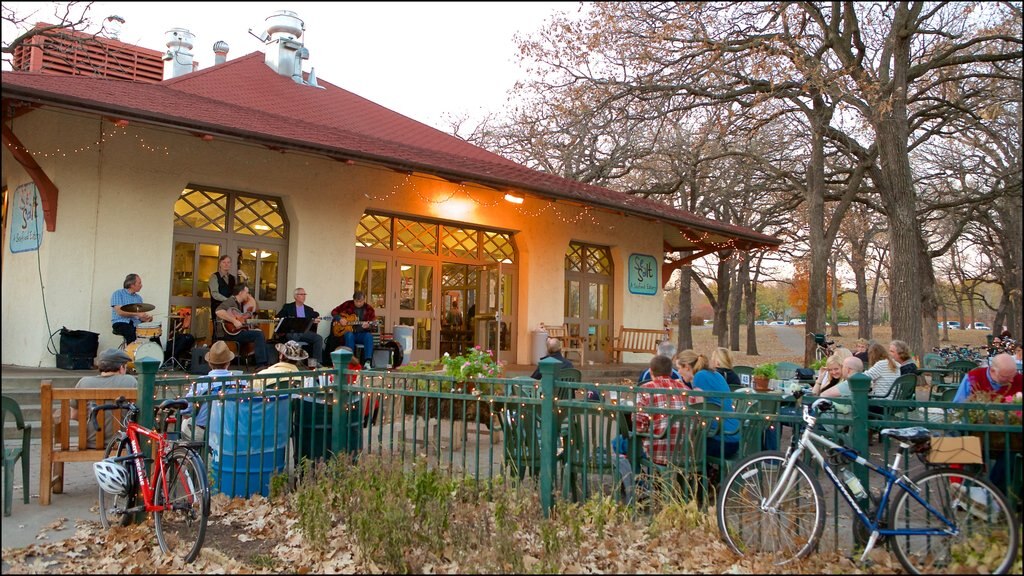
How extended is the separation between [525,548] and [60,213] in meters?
8.82

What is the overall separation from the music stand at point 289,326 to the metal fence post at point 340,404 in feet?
18.3

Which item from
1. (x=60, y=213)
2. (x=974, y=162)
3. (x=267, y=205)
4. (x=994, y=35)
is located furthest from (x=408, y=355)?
(x=974, y=162)

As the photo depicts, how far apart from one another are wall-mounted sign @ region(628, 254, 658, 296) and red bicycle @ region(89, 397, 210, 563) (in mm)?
13601

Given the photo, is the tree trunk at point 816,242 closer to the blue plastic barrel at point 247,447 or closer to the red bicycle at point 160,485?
the blue plastic barrel at point 247,447

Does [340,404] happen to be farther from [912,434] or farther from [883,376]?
[883,376]

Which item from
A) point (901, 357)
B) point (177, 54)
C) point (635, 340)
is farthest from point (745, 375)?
point (177, 54)

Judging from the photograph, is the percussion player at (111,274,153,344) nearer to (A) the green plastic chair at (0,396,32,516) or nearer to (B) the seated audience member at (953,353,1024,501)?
(A) the green plastic chair at (0,396,32,516)

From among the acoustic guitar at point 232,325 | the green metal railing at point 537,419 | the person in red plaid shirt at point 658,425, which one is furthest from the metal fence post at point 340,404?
the acoustic guitar at point 232,325

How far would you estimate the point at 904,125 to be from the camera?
15031 millimetres

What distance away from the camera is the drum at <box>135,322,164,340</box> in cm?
988

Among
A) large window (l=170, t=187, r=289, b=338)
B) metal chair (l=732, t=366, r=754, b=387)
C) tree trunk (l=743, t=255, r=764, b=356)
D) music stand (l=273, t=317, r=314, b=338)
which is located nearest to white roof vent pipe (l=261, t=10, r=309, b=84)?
large window (l=170, t=187, r=289, b=338)

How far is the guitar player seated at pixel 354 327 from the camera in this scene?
12.2 metres

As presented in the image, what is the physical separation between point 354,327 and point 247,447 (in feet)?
21.4

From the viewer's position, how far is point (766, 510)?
4.30 metres
